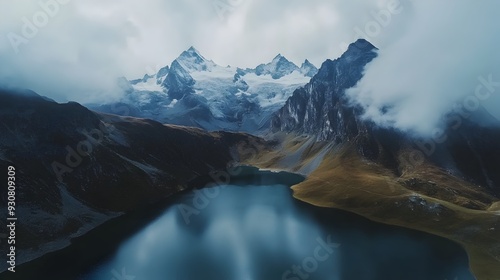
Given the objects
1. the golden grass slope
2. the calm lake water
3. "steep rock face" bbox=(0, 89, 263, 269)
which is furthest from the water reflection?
"steep rock face" bbox=(0, 89, 263, 269)

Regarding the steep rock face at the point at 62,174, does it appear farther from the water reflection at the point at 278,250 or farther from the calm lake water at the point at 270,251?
the water reflection at the point at 278,250

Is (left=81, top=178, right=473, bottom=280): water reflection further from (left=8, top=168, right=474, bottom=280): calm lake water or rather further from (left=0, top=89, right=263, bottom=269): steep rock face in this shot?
(left=0, top=89, right=263, bottom=269): steep rock face

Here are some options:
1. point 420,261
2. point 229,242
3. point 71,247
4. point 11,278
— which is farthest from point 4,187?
point 420,261

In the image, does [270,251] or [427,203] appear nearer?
[270,251]

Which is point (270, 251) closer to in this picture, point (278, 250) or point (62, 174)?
point (278, 250)

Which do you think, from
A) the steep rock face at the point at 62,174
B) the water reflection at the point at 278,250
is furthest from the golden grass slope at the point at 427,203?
the steep rock face at the point at 62,174

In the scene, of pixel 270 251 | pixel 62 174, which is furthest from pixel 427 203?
pixel 62 174

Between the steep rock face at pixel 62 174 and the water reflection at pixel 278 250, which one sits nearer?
the water reflection at pixel 278 250

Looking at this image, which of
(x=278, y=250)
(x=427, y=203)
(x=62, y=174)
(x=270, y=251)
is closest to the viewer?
(x=270, y=251)
